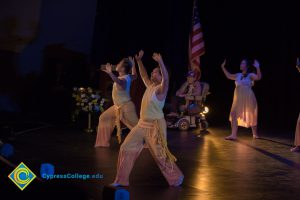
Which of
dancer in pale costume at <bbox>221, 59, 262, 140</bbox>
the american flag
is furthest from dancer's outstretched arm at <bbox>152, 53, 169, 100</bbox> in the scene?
the american flag

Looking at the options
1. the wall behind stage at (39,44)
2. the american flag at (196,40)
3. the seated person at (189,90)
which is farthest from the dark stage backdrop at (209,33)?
the seated person at (189,90)

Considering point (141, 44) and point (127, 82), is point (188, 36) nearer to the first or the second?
point (141, 44)

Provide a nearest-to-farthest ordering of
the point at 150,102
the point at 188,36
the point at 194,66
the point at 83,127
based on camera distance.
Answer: the point at 150,102
the point at 83,127
the point at 194,66
the point at 188,36

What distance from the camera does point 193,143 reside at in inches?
396

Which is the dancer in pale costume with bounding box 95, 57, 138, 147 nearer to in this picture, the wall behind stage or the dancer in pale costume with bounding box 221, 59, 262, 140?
the dancer in pale costume with bounding box 221, 59, 262, 140

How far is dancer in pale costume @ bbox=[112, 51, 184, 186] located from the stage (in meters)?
0.18

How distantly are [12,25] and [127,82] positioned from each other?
262 inches

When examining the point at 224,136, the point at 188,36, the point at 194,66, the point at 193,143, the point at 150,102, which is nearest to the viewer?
the point at 150,102

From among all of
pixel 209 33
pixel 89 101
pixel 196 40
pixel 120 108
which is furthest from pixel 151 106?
pixel 209 33

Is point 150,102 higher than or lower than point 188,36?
lower

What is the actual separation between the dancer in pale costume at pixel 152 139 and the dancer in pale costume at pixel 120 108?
5.26 feet

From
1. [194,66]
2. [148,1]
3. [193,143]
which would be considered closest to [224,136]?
[193,143]

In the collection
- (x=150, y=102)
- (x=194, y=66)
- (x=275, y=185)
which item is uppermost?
(x=194, y=66)

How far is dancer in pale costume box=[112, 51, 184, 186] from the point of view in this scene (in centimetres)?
608
